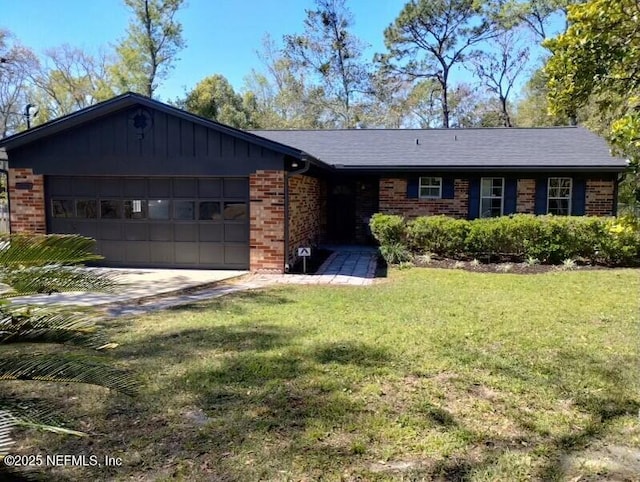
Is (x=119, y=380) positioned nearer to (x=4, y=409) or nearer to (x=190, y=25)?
(x=4, y=409)

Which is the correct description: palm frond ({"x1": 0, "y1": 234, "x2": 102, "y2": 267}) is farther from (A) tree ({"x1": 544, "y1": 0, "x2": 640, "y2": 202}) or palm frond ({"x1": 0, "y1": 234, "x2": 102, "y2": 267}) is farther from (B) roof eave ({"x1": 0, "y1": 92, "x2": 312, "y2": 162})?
(B) roof eave ({"x1": 0, "y1": 92, "x2": 312, "y2": 162})

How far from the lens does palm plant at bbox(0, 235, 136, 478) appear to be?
225cm

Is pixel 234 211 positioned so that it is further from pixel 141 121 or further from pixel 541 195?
pixel 541 195

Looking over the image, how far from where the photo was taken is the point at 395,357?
4746 mm

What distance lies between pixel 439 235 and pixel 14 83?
122 ft

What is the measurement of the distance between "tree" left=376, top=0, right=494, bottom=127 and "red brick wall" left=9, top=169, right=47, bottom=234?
22833 millimetres

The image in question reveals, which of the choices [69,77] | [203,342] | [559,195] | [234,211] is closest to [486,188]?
[559,195]

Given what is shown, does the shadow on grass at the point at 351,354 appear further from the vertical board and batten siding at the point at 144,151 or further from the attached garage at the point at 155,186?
the vertical board and batten siding at the point at 144,151

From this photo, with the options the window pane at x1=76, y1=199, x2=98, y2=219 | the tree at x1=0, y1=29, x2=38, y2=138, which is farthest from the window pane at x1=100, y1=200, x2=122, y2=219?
the tree at x1=0, y1=29, x2=38, y2=138

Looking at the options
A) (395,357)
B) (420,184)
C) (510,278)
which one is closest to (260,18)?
(420,184)

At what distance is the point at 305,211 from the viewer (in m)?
12.2

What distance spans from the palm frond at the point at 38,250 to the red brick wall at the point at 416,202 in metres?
12.1

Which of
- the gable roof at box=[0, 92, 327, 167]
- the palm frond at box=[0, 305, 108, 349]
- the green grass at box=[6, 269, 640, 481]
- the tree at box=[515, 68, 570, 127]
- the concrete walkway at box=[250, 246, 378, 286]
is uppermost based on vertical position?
the tree at box=[515, 68, 570, 127]

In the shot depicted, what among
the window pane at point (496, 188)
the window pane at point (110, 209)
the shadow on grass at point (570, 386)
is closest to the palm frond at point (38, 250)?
the shadow on grass at point (570, 386)
